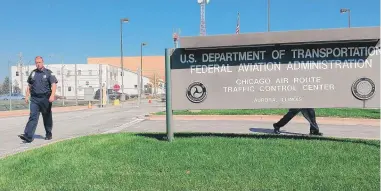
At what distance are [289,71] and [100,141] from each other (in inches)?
130

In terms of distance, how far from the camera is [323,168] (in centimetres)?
502

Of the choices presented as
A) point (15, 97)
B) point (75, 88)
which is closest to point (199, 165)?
point (75, 88)

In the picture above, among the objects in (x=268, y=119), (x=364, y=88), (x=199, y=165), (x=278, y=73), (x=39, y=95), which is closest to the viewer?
(x=199, y=165)

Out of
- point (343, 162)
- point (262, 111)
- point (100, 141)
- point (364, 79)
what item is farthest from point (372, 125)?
point (100, 141)

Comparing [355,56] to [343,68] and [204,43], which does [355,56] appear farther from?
[204,43]

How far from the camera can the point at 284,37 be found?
650 cm

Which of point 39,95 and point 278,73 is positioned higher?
point 278,73

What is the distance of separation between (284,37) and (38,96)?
15.8 feet

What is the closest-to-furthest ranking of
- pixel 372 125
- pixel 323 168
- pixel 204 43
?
pixel 323 168 → pixel 204 43 → pixel 372 125

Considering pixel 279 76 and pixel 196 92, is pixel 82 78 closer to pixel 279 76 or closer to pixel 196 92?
pixel 196 92

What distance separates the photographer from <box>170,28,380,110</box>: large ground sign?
21.6 feet

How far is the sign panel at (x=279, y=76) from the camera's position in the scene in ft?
21.7

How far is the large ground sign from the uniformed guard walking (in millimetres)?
2801

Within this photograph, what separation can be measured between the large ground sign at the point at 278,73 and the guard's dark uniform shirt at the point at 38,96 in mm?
2812
